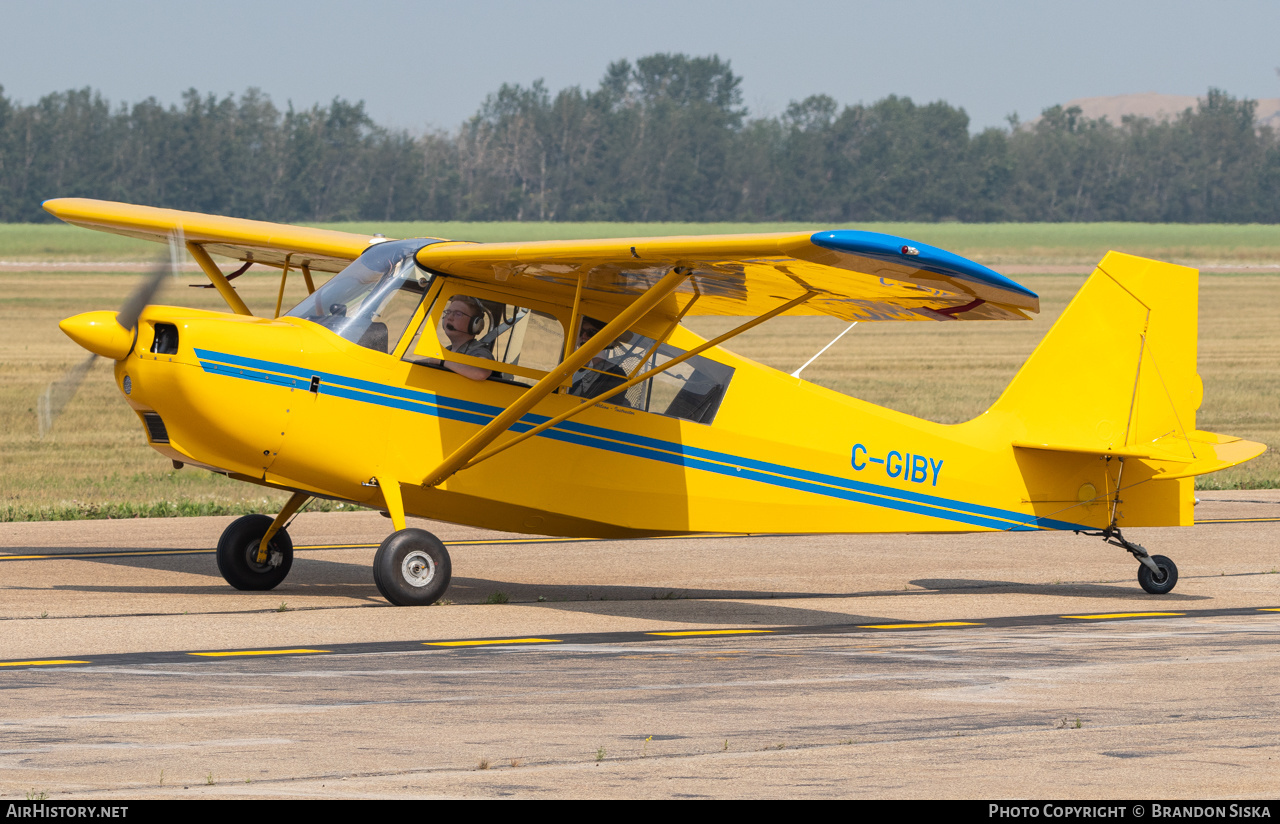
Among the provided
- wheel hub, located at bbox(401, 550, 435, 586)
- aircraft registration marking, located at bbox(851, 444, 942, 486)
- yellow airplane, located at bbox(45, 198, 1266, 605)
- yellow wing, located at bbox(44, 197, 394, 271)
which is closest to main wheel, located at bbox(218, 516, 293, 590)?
yellow airplane, located at bbox(45, 198, 1266, 605)

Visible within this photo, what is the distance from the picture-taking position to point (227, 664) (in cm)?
916

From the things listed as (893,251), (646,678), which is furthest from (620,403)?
(646,678)

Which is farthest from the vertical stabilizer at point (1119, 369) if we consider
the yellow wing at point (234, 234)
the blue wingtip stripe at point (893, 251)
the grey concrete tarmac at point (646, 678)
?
the yellow wing at point (234, 234)

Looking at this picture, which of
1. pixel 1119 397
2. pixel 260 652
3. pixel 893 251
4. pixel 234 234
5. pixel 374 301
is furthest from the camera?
pixel 234 234

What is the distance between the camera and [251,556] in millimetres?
12672

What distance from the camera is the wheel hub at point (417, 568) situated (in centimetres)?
1166

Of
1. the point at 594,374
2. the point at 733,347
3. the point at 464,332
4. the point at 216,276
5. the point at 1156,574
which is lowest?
the point at 733,347

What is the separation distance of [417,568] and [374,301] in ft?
6.46

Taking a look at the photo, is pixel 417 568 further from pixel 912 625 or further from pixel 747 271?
pixel 912 625

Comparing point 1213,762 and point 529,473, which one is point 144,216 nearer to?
point 529,473

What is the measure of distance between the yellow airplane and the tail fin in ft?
0.06

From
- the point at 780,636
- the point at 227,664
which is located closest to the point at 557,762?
the point at 227,664

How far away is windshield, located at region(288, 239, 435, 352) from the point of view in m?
11.8

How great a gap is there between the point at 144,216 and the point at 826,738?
381 inches
